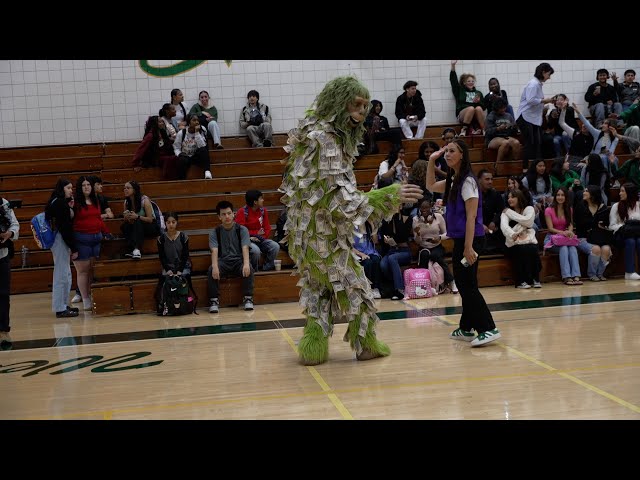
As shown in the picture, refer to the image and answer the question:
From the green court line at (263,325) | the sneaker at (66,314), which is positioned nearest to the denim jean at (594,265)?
the green court line at (263,325)

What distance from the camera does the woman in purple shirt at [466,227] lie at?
5355 millimetres

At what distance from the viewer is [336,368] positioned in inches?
201

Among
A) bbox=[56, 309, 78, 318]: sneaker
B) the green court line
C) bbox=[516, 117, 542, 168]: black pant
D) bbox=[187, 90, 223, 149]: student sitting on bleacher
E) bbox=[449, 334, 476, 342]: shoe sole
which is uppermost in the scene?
bbox=[187, 90, 223, 149]: student sitting on bleacher

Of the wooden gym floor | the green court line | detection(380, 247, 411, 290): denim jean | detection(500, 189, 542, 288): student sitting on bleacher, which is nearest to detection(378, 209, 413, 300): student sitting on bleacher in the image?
detection(380, 247, 411, 290): denim jean

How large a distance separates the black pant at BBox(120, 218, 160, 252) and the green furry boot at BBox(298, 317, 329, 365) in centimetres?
415

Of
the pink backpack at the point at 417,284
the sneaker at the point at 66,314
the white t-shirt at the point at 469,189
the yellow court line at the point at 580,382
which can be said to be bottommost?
the yellow court line at the point at 580,382

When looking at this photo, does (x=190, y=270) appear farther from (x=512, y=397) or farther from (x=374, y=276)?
(x=512, y=397)

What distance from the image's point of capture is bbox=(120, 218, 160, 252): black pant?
8.73 metres

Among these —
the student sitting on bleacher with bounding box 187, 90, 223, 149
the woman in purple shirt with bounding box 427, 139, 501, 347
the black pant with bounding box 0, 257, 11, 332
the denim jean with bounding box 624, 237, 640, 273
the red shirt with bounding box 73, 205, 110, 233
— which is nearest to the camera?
the woman in purple shirt with bounding box 427, 139, 501, 347

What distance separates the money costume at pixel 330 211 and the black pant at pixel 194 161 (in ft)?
19.5

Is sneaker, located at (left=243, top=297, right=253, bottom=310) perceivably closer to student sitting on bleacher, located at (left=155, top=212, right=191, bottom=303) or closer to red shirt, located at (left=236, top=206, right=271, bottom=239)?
student sitting on bleacher, located at (left=155, top=212, right=191, bottom=303)

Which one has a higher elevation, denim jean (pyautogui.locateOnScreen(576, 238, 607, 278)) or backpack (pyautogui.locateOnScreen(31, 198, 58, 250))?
backpack (pyautogui.locateOnScreen(31, 198, 58, 250))

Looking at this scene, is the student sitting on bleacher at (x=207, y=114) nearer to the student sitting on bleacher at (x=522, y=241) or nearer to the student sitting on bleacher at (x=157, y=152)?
the student sitting on bleacher at (x=157, y=152)

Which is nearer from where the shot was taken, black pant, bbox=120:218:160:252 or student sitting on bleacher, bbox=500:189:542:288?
student sitting on bleacher, bbox=500:189:542:288
